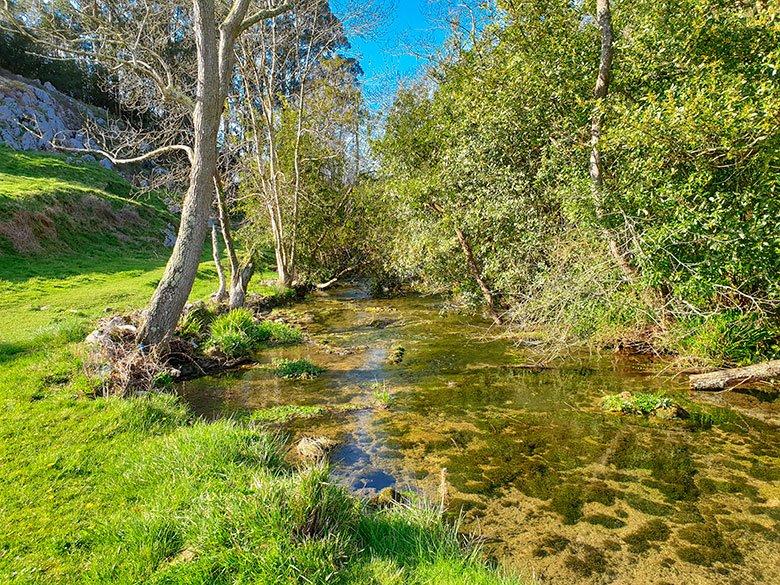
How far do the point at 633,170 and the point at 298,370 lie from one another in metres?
8.14

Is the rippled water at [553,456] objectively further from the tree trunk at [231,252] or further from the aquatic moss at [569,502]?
the tree trunk at [231,252]

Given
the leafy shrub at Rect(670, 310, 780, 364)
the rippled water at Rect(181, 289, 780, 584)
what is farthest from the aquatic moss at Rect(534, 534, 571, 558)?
the leafy shrub at Rect(670, 310, 780, 364)

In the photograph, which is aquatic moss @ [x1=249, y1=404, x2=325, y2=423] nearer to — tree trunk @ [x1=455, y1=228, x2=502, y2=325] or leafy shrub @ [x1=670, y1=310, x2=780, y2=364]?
leafy shrub @ [x1=670, y1=310, x2=780, y2=364]

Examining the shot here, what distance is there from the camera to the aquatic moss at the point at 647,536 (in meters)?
4.73

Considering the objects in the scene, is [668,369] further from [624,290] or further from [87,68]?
[87,68]

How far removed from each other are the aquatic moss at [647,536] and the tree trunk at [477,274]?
355 inches

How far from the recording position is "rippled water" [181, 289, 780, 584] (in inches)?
184

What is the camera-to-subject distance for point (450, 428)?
7.68 m

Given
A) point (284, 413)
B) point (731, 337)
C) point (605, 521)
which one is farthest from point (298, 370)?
point (731, 337)

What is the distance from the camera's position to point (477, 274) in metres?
14.7

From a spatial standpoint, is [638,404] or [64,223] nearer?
[638,404]

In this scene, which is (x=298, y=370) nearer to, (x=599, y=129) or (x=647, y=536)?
(x=647, y=536)

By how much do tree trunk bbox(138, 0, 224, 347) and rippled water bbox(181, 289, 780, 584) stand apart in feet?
5.57

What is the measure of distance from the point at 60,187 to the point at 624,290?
2727 centimetres
